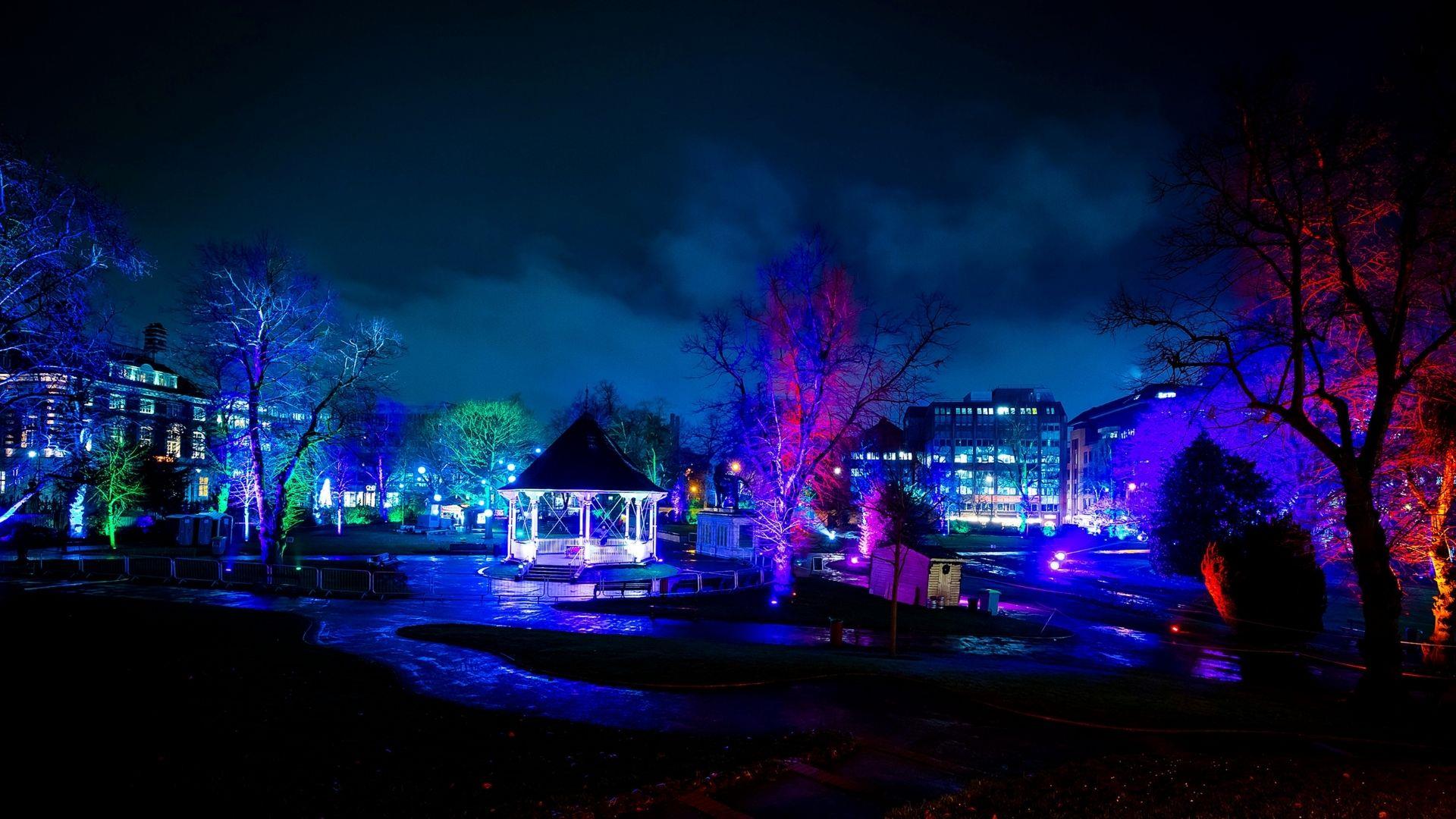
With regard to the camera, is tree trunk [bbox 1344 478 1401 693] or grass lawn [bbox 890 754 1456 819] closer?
grass lawn [bbox 890 754 1456 819]

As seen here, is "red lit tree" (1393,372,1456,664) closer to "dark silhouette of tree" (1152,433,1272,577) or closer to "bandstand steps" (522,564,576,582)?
"dark silhouette of tree" (1152,433,1272,577)

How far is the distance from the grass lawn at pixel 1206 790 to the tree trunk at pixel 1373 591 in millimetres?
5089

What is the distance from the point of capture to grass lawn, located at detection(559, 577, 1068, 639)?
23.1 metres

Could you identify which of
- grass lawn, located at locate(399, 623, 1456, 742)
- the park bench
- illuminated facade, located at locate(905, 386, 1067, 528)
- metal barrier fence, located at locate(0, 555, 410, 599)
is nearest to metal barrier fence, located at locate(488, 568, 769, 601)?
metal barrier fence, located at locate(0, 555, 410, 599)

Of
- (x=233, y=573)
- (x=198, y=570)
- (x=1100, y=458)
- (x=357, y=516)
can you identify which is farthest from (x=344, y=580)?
(x=1100, y=458)

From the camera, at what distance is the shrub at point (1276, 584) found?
25578mm

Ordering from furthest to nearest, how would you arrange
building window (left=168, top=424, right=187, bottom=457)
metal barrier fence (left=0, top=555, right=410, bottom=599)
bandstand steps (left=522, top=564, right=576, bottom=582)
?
building window (left=168, top=424, right=187, bottom=457)
bandstand steps (left=522, top=564, right=576, bottom=582)
metal barrier fence (left=0, top=555, right=410, bottom=599)

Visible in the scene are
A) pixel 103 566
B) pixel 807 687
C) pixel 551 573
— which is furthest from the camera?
pixel 551 573

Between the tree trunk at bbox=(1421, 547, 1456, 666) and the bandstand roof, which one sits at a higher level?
the bandstand roof

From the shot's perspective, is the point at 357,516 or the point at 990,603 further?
the point at 357,516

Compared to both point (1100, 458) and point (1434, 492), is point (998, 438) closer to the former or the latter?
point (1100, 458)

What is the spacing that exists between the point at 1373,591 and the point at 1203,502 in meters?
28.2

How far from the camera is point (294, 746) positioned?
8.18 meters

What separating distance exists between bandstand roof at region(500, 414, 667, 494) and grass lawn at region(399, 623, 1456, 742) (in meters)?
18.3
